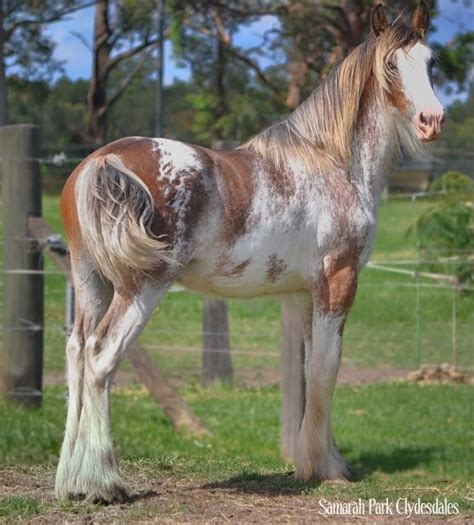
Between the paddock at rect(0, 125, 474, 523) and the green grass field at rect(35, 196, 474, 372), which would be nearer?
the paddock at rect(0, 125, 474, 523)

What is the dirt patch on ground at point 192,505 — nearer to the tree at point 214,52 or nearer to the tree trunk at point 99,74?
the tree at point 214,52

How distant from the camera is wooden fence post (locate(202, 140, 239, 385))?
8648 mm

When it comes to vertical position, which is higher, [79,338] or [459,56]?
[459,56]

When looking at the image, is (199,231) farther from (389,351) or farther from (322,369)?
(389,351)

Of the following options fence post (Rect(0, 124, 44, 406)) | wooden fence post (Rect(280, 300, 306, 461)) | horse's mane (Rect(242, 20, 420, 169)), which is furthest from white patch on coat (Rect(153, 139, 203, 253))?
fence post (Rect(0, 124, 44, 406))

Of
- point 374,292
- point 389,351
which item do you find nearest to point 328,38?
point 374,292

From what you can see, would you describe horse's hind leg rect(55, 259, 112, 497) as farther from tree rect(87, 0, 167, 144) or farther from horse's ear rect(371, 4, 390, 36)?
tree rect(87, 0, 167, 144)

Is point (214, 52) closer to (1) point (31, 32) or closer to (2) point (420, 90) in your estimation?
(1) point (31, 32)

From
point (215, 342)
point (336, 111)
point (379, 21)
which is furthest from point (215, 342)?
point (379, 21)

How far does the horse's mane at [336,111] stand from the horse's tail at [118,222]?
771 millimetres

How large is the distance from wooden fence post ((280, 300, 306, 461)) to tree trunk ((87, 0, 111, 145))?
1413 centimetres

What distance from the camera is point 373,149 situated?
15.6 ft

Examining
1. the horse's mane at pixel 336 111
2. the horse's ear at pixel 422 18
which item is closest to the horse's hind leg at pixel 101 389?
the horse's mane at pixel 336 111

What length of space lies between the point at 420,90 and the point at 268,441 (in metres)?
3.93
